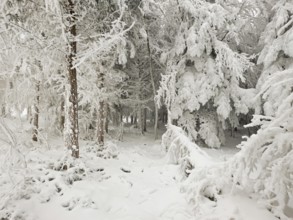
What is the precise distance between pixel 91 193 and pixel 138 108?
1258 centimetres

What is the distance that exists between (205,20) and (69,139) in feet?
31.3

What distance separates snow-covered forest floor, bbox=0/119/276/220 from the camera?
5.40m

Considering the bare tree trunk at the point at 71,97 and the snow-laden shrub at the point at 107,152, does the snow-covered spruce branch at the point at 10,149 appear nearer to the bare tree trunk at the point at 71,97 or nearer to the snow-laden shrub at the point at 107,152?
the bare tree trunk at the point at 71,97

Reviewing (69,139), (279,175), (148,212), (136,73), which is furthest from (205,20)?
(279,175)

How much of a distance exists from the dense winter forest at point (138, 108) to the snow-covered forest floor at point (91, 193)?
1.1 inches

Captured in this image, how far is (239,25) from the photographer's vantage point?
15.7 m

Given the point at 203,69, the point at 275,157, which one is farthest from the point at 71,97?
the point at 203,69

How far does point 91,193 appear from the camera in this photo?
26.2 ft

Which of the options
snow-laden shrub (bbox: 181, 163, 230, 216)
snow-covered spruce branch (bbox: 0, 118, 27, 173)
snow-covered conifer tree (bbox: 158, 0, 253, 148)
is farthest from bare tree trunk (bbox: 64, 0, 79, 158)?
snow-covered conifer tree (bbox: 158, 0, 253, 148)

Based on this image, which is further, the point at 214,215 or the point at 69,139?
the point at 69,139

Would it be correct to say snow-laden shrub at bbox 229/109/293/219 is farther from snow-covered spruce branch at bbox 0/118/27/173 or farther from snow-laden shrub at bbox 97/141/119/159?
snow-laden shrub at bbox 97/141/119/159

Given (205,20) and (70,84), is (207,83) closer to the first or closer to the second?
(205,20)

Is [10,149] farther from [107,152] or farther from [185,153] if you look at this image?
[107,152]

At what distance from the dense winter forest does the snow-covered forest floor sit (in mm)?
29
